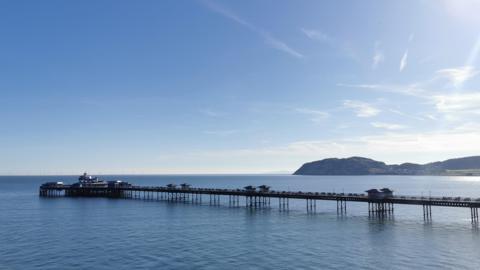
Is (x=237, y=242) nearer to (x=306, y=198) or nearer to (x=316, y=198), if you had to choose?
(x=316, y=198)

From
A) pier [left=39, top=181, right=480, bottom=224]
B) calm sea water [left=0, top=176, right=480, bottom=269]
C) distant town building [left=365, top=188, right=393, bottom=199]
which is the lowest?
calm sea water [left=0, top=176, right=480, bottom=269]

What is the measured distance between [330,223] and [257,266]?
124 feet

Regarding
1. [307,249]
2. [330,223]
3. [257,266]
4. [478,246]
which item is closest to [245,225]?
[330,223]

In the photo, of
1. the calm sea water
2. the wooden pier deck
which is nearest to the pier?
the wooden pier deck

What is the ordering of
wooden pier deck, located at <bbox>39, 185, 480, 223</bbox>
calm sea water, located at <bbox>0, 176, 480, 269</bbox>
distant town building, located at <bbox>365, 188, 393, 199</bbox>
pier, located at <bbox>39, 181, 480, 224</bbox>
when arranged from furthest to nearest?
distant town building, located at <bbox>365, 188, 393, 199</bbox>, pier, located at <bbox>39, 181, 480, 224</bbox>, wooden pier deck, located at <bbox>39, 185, 480, 223</bbox>, calm sea water, located at <bbox>0, 176, 480, 269</bbox>

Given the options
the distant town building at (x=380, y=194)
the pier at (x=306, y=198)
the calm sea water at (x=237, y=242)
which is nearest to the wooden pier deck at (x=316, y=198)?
the pier at (x=306, y=198)

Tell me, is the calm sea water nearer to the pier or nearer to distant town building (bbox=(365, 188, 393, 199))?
the pier

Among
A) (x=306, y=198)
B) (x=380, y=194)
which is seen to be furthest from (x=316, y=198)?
(x=380, y=194)

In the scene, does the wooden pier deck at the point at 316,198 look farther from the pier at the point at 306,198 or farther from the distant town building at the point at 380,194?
the distant town building at the point at 380,194

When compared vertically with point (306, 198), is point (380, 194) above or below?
above

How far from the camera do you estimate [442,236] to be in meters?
63.2

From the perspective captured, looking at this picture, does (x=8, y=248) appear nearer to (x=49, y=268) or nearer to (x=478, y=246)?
(x=49, y=268)

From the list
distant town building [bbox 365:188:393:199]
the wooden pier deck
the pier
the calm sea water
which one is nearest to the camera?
the calm sea water

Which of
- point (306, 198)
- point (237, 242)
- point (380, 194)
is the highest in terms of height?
point (380, 194)
